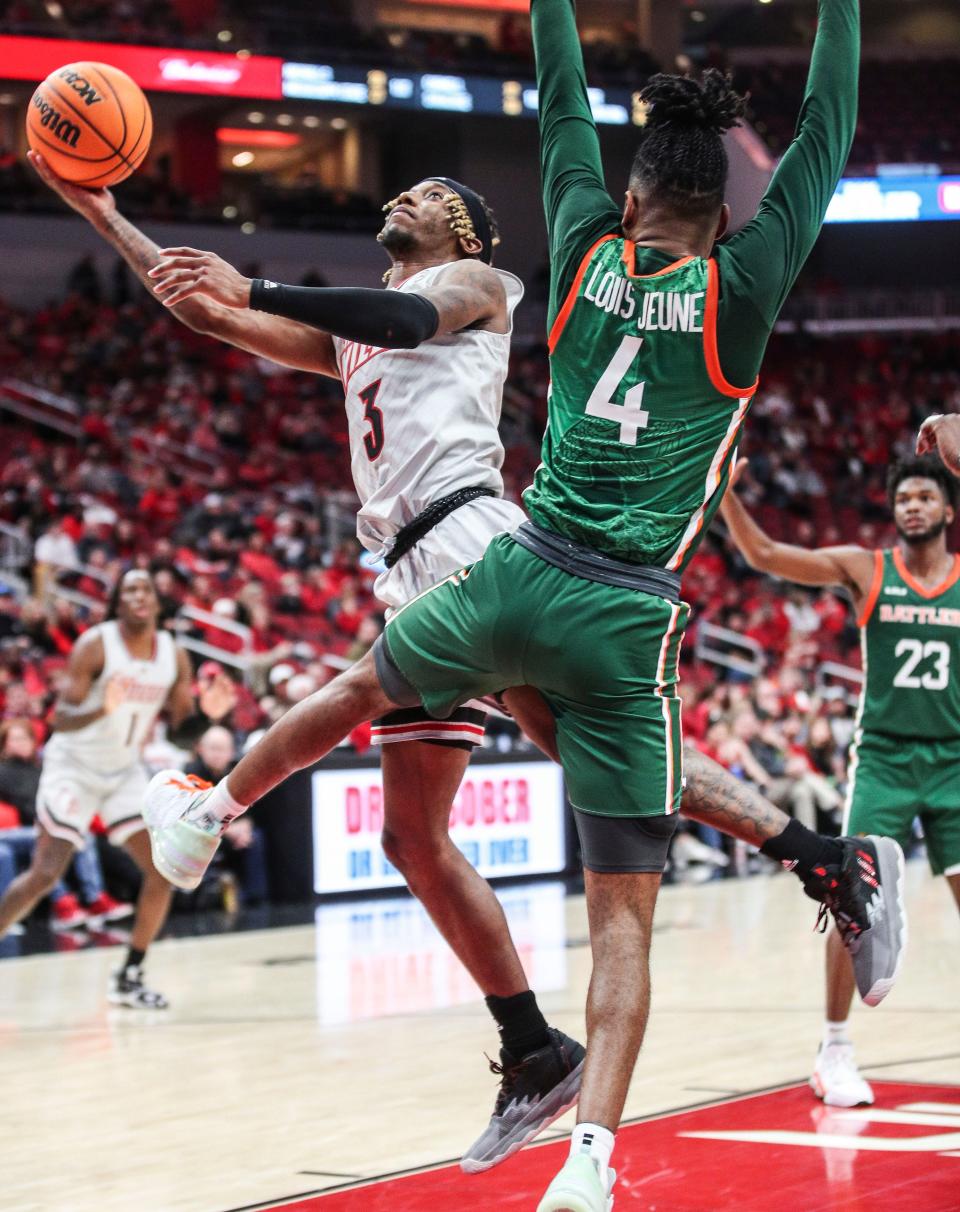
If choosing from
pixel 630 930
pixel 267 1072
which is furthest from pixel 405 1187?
pixel 267 1072

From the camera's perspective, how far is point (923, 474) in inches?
223

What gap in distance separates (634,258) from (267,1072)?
3.63 meters

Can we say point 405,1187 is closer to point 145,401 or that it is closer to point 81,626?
point 81,626

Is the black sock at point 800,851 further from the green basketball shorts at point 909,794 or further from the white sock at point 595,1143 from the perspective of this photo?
the green basketball shorts at point 909,794

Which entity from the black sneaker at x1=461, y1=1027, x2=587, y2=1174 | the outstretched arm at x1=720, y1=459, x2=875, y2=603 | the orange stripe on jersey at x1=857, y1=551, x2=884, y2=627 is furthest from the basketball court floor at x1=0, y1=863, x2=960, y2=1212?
the outstretched arm at x1=720, y1=459, x2=875, y2=603

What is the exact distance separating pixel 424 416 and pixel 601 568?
1.05 metres

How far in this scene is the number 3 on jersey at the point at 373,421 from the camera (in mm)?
4219

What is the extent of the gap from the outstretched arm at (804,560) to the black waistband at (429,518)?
1.42 metres

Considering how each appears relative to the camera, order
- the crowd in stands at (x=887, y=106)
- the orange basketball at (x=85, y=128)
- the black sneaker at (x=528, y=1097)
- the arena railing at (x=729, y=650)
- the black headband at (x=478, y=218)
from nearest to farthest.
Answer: the black sneaker at (x=528, y=1097)
the orange basketball at (x=85, y=128)
the black headband at (x=478, y=218)
the arena railing at (x=729, y=650)
the crowd in stands at (x=887, y=106)

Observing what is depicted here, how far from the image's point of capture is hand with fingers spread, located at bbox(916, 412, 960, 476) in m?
3.85

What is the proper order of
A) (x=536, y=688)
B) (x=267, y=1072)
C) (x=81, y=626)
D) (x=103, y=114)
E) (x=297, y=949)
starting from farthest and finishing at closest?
1. (x=81, y=626)
2. (x=297, y=949)
3. (x=267, y=1072)
4. (x=103, y=114)
5. (x=536, y=688)

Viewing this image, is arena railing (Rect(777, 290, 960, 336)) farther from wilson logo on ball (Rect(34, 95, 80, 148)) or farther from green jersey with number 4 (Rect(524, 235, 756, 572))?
green jersey with number 4 (Rect(524, 235, 756, 572))

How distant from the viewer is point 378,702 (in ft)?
12.0

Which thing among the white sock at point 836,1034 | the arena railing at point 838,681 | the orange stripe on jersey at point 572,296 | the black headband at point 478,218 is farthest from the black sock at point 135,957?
the arena railing at point 838,681
